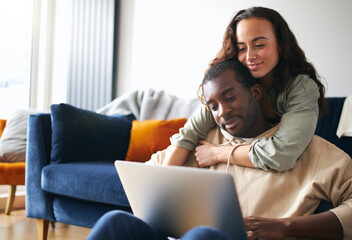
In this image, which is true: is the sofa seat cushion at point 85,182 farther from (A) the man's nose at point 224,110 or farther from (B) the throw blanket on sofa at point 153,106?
(A) the man's nose at point 224,110

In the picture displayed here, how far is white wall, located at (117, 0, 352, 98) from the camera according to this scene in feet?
7.85

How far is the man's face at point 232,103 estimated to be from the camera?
1.07 metres

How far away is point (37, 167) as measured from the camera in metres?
2.06

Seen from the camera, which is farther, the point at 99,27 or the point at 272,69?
the point at 99,27

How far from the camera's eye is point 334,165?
0.99 m

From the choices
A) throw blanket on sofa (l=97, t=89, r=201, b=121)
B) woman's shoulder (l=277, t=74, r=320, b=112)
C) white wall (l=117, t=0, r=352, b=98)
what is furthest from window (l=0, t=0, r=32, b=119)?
woman's shoulder (l=277, t=74, r=320, b=112)

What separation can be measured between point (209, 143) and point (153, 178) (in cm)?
40

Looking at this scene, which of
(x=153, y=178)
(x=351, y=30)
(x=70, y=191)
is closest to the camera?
(x=153, y=178)

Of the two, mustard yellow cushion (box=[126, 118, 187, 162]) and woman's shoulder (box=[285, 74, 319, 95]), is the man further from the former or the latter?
mustard yellow cushion (box=[126, 118, 187, 162])

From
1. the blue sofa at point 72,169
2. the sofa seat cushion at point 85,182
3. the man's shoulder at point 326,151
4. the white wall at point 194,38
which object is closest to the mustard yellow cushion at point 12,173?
the blue sofa at point 72,169

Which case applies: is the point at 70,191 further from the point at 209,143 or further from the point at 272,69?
the point at 272,69

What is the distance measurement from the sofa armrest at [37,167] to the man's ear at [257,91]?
1.34 metres

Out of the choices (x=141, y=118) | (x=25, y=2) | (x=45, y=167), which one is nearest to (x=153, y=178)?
(x=45, y=167)

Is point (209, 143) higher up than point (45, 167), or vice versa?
point (209, 143)
